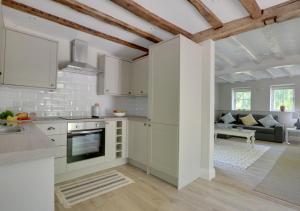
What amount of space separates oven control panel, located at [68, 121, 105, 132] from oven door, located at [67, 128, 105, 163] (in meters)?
0.06

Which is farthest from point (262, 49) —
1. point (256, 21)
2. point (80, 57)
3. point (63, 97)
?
point (63, 97)

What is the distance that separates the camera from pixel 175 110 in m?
2.40

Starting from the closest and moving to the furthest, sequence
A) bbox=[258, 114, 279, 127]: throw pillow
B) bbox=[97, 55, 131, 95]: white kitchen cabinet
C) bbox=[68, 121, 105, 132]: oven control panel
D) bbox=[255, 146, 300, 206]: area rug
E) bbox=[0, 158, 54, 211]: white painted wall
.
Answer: bbox=[0, 158, 54, 211]: white painted wall < bbox=[255, 146, 300, 206]: area rug < bbox=[68, 121, 105, 132]: oven control panel < bbox=[97, 55, 131, 95]: white kitchen cabinet < bbox=[258, 114, 279, 127]: throw pillow

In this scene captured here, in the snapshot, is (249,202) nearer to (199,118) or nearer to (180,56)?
(199,118)

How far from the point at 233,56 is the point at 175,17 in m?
2.72

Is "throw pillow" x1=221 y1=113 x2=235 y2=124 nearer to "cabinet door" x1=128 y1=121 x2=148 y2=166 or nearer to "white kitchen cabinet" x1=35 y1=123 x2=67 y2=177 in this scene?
"cabinet door" x1=128 y1=121 x2=148 y2=166

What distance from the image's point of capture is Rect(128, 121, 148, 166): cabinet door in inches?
116

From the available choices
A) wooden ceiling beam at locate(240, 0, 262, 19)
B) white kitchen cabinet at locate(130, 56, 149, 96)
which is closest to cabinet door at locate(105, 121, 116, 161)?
white kitchen cabinet at locate(130, 56, 149, 96)

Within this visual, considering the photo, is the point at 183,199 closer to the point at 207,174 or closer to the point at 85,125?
the point at 207,174

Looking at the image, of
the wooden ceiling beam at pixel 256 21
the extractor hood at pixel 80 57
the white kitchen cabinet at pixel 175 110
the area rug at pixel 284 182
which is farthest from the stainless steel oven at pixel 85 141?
the area rug at pixel 284 182

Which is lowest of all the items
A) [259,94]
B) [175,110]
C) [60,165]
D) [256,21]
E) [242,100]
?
[60,165]

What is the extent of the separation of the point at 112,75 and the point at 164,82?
133 centimetres

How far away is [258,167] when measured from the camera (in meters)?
3.21

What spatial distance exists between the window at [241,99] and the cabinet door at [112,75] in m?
6.33
